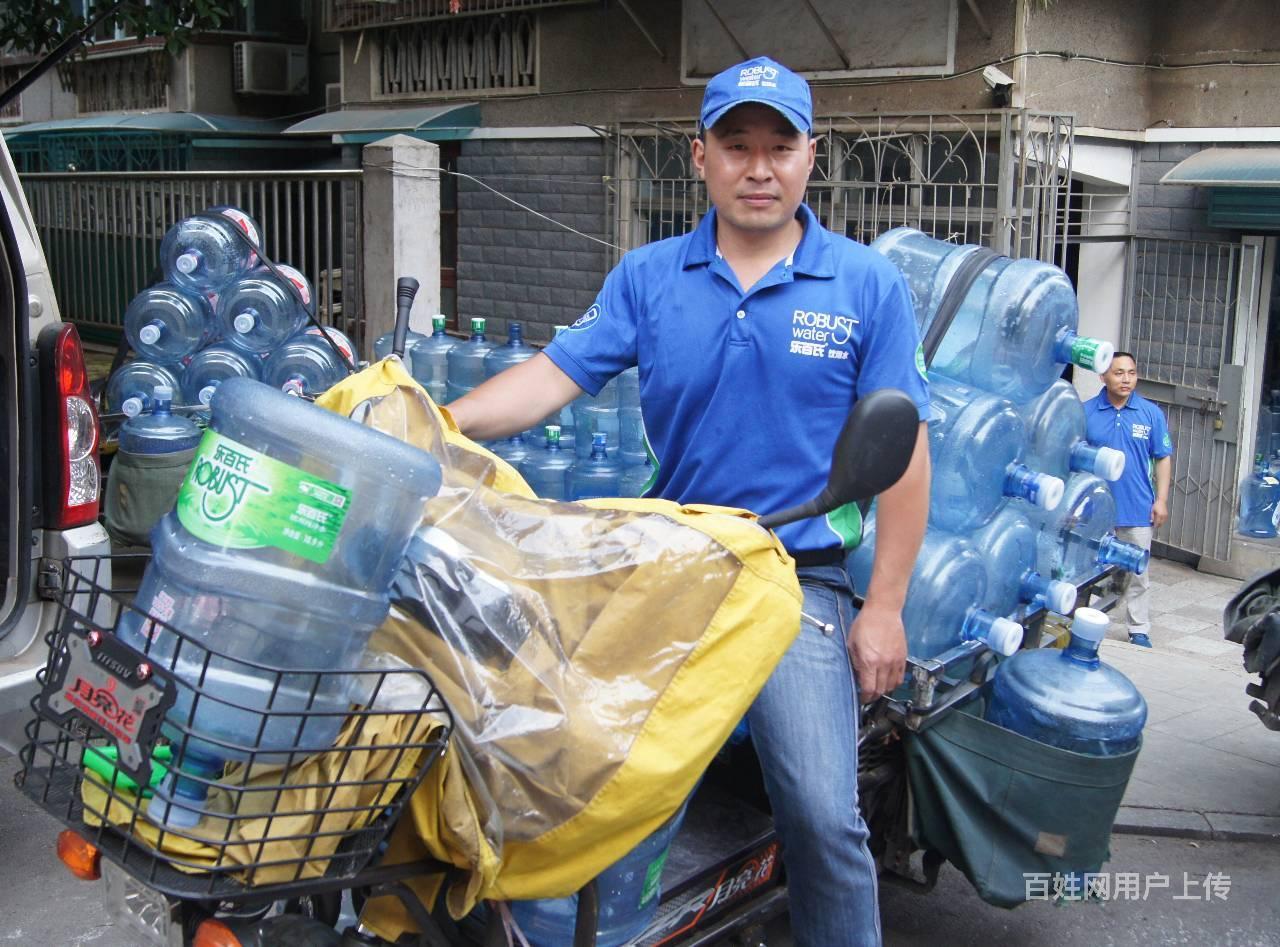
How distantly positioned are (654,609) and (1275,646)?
3633mm

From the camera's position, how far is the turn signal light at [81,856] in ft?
6.66

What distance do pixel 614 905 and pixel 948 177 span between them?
8.01 metres

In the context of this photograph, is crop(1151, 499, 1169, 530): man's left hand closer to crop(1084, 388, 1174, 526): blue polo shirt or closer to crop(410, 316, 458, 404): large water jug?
crop(1084, 388, 1174, 526): blue polo shirt

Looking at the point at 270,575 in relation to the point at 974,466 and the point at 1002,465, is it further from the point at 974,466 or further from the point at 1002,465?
the point at 1002,465

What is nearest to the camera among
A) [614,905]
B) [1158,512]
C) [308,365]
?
[614,905]

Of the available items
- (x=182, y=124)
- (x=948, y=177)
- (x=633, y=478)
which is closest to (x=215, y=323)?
(x=633, y=478)

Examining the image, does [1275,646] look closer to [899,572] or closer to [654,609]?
[899,572]

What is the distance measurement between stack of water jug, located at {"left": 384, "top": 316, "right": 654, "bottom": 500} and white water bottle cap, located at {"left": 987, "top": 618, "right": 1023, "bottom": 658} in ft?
6.57

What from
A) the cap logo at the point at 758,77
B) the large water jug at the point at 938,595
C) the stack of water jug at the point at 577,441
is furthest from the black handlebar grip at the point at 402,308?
the stack of water jug at the point at 577,441

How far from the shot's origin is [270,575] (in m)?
1.73

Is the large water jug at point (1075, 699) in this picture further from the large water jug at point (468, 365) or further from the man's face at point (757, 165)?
the large water jug at point (468, 365)

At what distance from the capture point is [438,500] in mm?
2016

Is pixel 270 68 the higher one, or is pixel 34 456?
pixel 270 68

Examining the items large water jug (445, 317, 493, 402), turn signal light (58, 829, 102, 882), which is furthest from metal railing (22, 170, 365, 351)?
turn signal light (58, 829, 102, 882)
